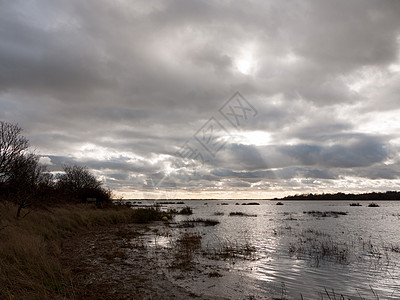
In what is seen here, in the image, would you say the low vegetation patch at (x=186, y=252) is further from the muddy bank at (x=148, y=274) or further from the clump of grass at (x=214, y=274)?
the clump of grass at (x=214, y=274)

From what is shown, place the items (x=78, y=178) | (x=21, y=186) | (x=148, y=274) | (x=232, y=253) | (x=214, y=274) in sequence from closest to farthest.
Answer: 1. (x=148, y=274)
2. (x=214, y=274)
3. (x=232, y=253)
4. (x=21, y=186)
5. (x=78, y=178)

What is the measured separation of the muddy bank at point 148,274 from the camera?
8.55 m

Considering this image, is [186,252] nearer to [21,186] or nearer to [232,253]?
[232,253]

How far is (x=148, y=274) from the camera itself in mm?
10633

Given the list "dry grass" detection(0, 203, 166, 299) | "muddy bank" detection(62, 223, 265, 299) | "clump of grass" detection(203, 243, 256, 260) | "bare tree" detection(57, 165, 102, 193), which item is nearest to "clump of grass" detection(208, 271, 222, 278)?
"muddy bank" detection(62, 223, 265, 299)

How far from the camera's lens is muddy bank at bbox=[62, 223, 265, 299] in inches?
336

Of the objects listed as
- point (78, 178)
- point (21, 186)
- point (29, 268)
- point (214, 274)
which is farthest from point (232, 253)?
point (78, 178)

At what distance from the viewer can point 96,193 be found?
45.6 metres

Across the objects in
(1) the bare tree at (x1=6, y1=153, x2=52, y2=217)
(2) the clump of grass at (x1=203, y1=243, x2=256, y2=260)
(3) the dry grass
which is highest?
(1) the bare tree at (x1=6, y1=153, x2=52, y2=217)

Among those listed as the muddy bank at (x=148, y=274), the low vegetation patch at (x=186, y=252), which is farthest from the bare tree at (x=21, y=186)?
the low vegetation patch at (x=186, y=252)

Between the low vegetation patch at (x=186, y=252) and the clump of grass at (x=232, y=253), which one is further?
the clump of grass at (x=232, y=253)

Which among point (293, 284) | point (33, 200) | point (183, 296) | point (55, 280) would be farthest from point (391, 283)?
point (33, 200)

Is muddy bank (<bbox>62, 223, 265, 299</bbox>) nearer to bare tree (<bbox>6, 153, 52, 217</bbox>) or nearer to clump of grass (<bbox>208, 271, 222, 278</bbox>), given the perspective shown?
clump of grass (<bbox>208, 271, 222, 278</bbox>)

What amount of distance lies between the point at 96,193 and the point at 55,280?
4002cm
